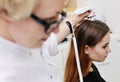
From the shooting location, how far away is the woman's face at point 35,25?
568 mm

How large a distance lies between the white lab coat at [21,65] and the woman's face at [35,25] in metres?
0.04

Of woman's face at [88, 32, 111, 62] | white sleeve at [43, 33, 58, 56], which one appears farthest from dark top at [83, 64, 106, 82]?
white sleeve at [43, 33, 58, 56]

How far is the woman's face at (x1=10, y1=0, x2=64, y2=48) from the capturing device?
1.86ft

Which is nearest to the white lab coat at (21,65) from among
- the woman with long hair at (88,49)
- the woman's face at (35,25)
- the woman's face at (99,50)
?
the woman's face at (35,25)

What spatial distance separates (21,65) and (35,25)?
14 cm

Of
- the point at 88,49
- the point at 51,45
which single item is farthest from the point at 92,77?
the point at 51,45

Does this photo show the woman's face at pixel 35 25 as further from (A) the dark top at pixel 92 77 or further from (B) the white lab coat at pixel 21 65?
(A) the dark top at pixel 92 77

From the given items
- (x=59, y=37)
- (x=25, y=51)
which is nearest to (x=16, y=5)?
(x=25, y=51)

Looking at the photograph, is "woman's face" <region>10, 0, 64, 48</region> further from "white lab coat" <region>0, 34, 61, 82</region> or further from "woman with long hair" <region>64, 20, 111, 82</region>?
"woman with long hair" <region>64, 20, 111, 82</region>

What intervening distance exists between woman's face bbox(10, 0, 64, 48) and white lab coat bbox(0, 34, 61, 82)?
0.14 feet

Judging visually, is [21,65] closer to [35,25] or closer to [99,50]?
[35,25]

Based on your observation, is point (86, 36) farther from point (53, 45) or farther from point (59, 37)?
point (53, 45)

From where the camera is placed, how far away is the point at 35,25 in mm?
596

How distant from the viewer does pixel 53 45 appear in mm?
946
